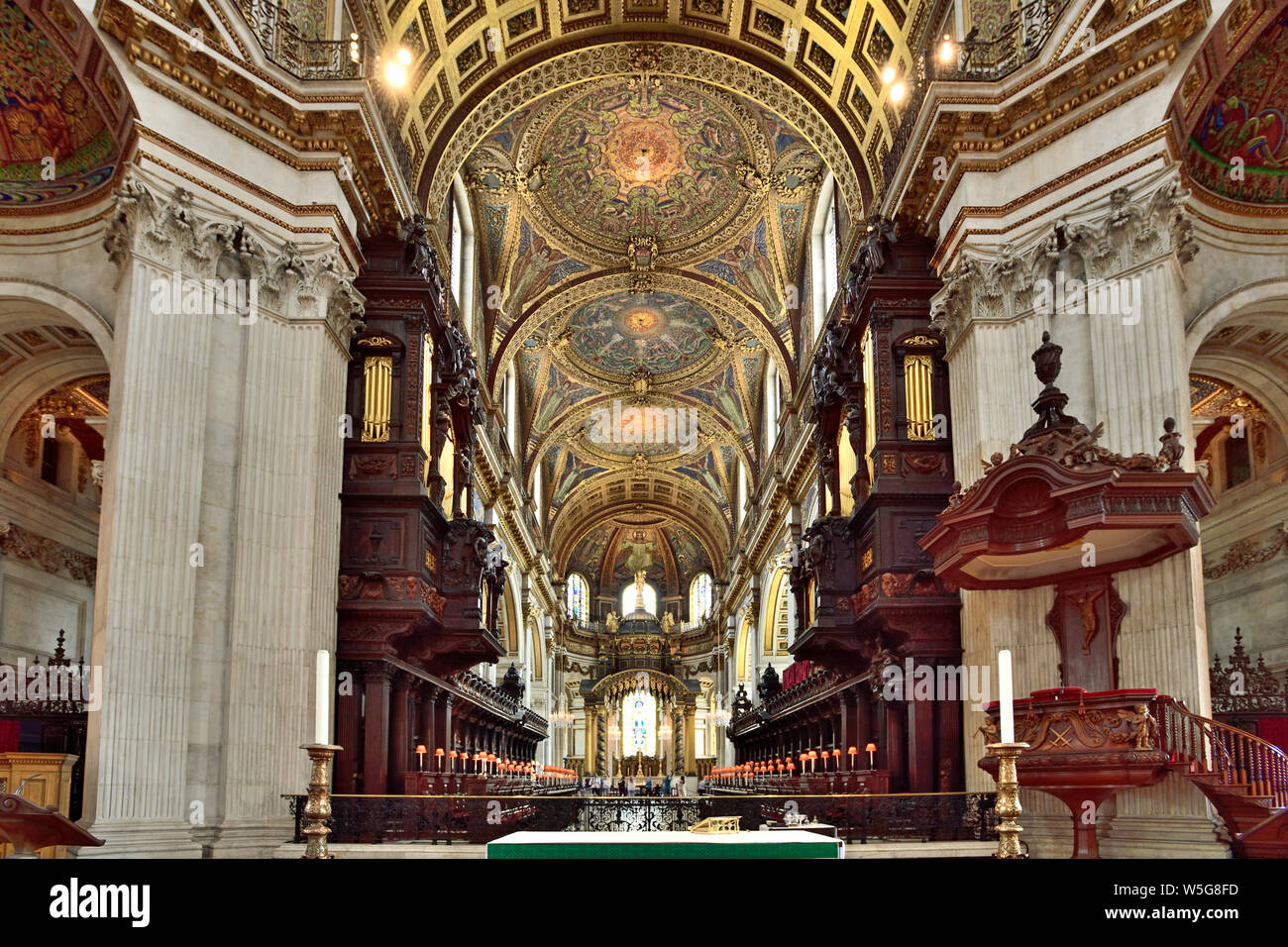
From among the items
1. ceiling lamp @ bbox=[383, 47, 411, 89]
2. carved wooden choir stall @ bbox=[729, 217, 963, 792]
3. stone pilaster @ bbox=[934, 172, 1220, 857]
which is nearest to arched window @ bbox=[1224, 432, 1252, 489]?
carved wooden choir stall @ bbox=[729, 217, 963, 792]

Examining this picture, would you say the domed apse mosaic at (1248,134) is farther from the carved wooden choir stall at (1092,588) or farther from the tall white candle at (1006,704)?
the tall white candle at (1006,704)

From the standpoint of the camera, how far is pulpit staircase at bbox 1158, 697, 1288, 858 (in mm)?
10164

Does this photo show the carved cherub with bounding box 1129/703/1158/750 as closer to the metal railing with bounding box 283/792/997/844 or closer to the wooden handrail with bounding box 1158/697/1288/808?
the wooden handrail with bounding box 1158/697/1288/808

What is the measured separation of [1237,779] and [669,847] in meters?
7.22

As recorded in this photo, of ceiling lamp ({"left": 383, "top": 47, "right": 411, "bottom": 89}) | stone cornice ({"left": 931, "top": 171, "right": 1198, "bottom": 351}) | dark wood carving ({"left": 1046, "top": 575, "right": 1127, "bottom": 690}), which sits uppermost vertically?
ceiling lamp ({"left": 383, "top": 47, "right": 411, "bottom": 89})

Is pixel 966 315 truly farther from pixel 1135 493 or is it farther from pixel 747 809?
pixel 747 809

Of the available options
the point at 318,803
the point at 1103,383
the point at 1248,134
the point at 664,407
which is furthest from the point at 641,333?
the point at 318,803

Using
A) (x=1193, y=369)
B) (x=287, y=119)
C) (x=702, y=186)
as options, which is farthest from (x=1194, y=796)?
(x=702, y=186)

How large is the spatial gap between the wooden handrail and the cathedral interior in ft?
0.19

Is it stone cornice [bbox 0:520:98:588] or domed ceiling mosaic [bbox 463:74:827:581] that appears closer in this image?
stone cornice [bbox 0:520:98:588]

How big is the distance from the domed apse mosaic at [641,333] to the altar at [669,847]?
31229 mm

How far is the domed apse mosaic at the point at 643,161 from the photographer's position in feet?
90.2

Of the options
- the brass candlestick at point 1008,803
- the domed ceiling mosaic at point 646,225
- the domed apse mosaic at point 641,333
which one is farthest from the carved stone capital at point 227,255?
the domed apse mosaic at point 641,333

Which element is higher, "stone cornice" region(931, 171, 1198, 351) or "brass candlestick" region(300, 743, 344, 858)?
"stone cornice" region(931, 171, 1198, 351)
